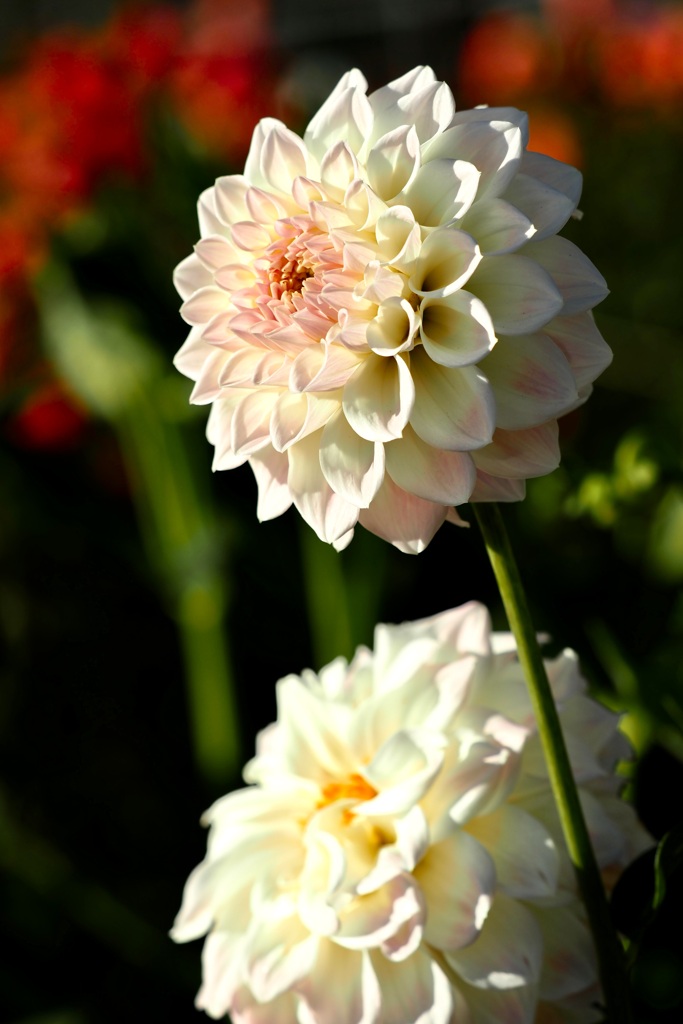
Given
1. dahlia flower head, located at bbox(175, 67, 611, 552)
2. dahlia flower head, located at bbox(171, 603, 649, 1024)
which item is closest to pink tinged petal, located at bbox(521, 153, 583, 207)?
dahlia flower head, located at bbox(175, 67, 611, 552)

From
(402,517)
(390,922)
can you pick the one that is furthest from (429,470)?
(390,922)

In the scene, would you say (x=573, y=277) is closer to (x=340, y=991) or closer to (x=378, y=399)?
(x=378, y=399)

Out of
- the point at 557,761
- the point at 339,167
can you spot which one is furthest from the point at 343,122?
the point at 557,761

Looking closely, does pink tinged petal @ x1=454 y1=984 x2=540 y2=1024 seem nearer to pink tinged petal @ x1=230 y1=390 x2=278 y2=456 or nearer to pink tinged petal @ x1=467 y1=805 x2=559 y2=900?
pink tinged petal @ x1=467 y1=805 x2=559 y2=900

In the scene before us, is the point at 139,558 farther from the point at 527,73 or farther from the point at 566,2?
the point at 566,2

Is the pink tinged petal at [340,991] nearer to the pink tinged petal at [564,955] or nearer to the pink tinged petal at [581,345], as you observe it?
the pink tinged petal at [564,955]

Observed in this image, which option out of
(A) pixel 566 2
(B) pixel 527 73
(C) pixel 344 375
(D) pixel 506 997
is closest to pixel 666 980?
(D) pixel 506 997

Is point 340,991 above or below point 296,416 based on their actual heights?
below
